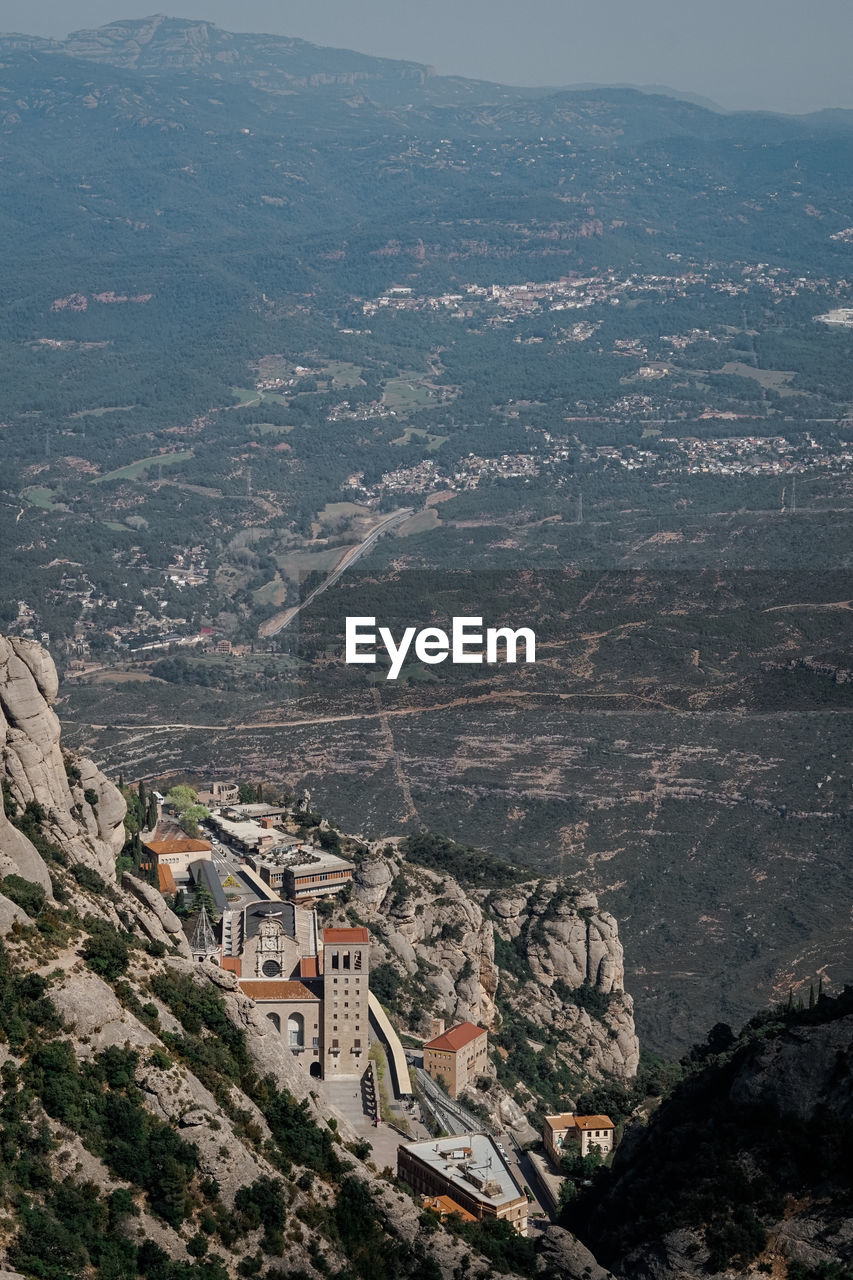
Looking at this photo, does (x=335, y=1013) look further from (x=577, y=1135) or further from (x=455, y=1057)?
(x=577, y=1135)

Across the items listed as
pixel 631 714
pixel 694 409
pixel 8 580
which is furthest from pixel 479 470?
pixel 631 714

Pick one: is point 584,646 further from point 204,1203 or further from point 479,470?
point 204,1203

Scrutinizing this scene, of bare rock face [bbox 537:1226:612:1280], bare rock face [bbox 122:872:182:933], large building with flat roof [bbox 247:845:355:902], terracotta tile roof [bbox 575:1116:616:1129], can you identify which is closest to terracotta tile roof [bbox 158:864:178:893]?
large building with flat roof [bbox 247:845:355:902]

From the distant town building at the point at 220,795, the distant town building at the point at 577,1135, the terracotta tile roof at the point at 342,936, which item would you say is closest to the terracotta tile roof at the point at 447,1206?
the terracotta tile roof at the point at 342,936

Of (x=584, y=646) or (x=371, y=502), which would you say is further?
(x=371, y=502)

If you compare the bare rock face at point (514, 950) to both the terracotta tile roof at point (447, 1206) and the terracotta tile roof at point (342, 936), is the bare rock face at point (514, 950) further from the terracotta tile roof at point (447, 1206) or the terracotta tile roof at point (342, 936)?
the terracotta tile roof at point (447, 1206)

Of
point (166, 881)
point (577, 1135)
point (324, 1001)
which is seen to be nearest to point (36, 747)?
point (324, 1001)
